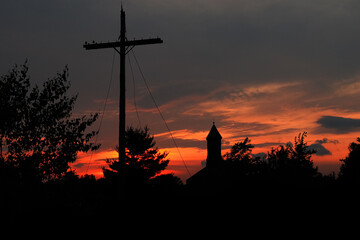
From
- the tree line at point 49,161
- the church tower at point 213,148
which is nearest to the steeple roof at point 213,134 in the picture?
the church tower at point 213,148

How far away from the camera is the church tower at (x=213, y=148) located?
6444 cm

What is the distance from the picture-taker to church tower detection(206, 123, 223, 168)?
64.4 meters

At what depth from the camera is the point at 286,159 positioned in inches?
3076

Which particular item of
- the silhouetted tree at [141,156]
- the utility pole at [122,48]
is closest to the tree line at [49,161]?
the utility pole at [122,48]

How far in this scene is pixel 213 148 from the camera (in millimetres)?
65062

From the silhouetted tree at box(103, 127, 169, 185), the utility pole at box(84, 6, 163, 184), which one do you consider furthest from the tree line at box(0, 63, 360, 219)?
the silhouetted tree at box(103, 127, 169, 185)

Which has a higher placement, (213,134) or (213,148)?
(213,134)

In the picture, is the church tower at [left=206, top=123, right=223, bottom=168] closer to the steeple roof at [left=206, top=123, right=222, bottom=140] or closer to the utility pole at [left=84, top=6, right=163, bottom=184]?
the steeple roof at [left=206, top=123, right=222, bottom=140]

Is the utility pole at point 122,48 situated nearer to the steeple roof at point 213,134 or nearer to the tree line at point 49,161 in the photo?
the tree line at point 49,161

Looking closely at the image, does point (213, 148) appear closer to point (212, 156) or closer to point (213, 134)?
point (212, 156)

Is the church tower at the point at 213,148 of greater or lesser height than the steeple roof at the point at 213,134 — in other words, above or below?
below

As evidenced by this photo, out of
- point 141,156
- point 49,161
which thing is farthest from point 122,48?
point 141,156

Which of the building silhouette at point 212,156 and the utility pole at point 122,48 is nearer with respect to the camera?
the utility pole at point 122,48

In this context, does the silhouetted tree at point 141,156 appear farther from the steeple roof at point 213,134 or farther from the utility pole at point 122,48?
the utility pole at point 122,48
